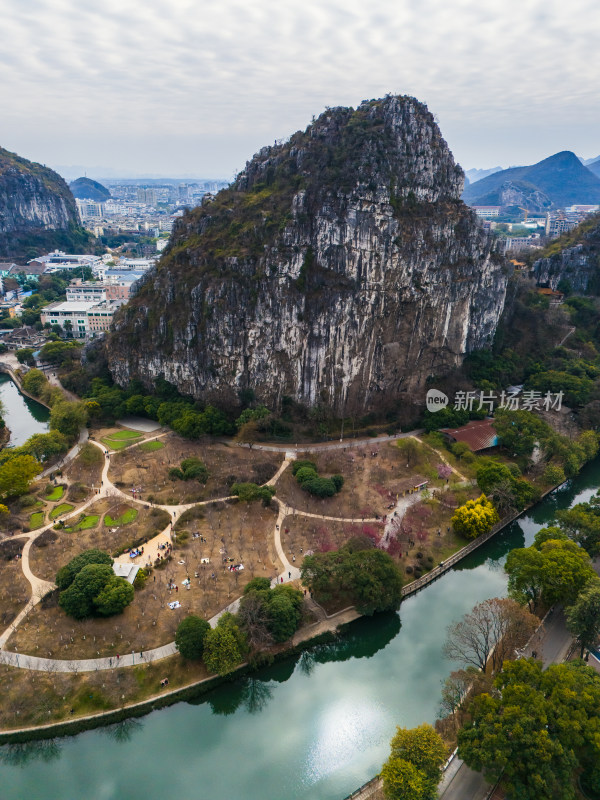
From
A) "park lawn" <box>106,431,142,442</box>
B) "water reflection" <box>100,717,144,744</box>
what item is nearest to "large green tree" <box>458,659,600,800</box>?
"water reflection" <box>100,717,144,744</box>

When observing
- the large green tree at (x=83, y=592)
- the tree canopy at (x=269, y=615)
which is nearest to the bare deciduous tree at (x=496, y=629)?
the tree canopy at (x=269, y=615)

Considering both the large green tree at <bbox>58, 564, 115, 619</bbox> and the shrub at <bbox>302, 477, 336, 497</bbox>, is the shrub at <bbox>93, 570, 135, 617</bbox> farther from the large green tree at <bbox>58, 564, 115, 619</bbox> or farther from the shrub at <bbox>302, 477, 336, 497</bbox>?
the shrub at <bbox>302, 477, 336, 497</bbox>

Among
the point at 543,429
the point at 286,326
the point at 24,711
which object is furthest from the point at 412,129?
the point at 24,711

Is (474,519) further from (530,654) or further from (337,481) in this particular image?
(337,481)

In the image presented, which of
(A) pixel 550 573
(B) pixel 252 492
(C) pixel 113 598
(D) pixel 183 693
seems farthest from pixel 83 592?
(A) pixel 550 573

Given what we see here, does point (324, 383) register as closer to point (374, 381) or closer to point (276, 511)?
point (374, 381)
